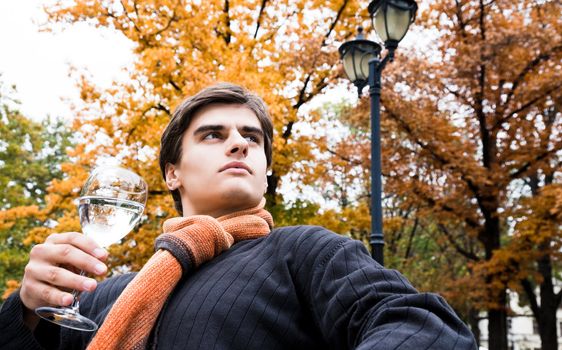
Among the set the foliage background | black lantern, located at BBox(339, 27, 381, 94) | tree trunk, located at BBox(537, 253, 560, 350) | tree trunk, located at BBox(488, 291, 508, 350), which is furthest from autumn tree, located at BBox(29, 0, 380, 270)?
tree trunk, located at BBox(537, 253, 560, 350)

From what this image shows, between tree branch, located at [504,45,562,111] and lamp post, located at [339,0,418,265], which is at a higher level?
tree branch, located at [504,45,562,111]

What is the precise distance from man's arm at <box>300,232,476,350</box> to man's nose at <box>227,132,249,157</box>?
714 mm

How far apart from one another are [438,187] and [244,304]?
34.4 feet

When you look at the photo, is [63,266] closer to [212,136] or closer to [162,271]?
[162,271]

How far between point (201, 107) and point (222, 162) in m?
0.32

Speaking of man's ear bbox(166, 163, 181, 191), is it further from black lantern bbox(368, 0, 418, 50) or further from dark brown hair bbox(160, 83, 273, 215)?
black lantern bbox(368, 0, 418, 50)

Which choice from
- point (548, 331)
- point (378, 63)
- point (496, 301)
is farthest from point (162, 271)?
point (548, 331)

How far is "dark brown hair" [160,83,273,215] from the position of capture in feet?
7.27

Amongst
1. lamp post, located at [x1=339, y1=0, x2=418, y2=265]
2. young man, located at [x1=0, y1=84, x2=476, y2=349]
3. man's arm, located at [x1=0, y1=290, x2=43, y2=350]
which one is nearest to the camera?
young man, located at [x1=0, y1=84, x2=476, y2=349]

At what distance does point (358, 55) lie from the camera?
21.4ft

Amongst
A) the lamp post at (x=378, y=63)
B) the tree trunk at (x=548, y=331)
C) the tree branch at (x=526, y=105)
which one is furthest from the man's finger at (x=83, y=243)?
the tree trunk at (x=548, y=331)

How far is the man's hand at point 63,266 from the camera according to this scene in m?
1.39

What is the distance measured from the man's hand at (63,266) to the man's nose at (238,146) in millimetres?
748

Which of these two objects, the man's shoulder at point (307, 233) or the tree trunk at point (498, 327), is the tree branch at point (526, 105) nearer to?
the tree trunk at point (498, 327)
